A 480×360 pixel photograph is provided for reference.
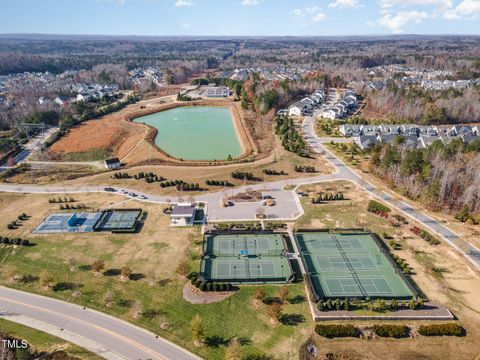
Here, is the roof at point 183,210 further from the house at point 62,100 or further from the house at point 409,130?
the house at point 62,100

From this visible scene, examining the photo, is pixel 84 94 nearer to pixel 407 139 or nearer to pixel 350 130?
pixel 350 130

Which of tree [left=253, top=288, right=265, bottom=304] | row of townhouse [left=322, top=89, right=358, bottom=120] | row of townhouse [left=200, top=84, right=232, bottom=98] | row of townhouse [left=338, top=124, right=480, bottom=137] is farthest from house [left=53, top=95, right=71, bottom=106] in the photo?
tree [left=253, top=288, right=265, bottom=304]

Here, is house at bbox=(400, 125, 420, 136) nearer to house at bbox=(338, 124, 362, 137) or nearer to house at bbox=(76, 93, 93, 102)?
house at bbox=(338, 124, 362, 137)

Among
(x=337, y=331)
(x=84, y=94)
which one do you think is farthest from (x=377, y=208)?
(x=84, y=94)

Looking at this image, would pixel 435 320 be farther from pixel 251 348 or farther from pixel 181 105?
pixel 181 105

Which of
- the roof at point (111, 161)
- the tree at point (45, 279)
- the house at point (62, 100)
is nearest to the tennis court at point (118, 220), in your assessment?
the tree at point (45, 279)
